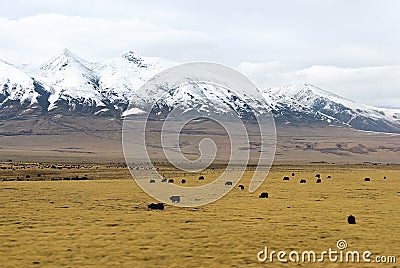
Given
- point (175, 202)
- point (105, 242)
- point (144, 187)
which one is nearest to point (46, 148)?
point (144, 187)

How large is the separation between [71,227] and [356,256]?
39.8 feet

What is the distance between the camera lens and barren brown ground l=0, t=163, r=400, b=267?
16.5 metres

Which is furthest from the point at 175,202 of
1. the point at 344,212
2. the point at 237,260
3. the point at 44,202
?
the point at 237,260

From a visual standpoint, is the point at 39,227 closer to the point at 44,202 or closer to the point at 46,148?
the point at 44,202

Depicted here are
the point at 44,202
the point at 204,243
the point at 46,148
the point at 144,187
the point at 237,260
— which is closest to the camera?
the point at 237,260

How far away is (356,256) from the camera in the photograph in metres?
16.8

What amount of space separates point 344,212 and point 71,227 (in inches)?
580

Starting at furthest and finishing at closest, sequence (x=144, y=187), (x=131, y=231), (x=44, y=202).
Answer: (x=144, y=187) < (x=44, y=202) < (x=131, y=231)

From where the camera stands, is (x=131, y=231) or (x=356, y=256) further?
(x=131, y=231)

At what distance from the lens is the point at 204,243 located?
61.5ft

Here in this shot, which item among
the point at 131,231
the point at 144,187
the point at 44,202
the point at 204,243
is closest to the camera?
the point at 204,243

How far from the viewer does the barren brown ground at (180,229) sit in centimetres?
1650

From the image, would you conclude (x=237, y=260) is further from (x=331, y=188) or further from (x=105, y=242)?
(x=331, y=188)

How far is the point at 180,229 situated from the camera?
2186 cm
